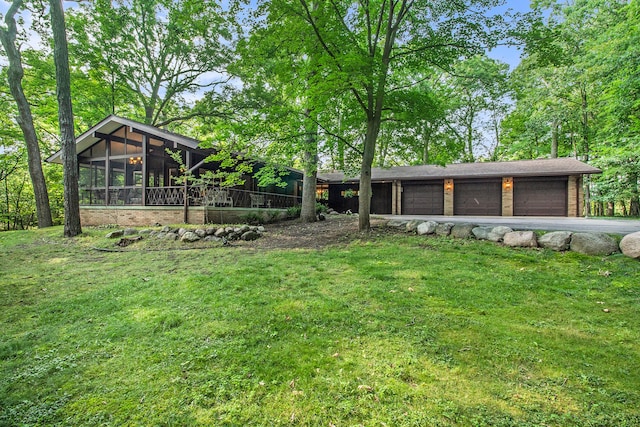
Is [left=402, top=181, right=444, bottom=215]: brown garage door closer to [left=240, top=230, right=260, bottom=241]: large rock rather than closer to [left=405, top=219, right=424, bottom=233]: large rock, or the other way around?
[left=405, top=219, right=424, bottom=233]: large rock

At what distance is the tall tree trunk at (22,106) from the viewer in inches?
434

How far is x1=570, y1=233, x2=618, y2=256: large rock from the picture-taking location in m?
4.68

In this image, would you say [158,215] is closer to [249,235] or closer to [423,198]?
[249,235]

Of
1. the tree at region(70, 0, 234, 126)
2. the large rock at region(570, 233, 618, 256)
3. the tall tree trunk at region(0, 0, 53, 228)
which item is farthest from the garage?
the tall tree trunk at region(0, 0, 53, 228)

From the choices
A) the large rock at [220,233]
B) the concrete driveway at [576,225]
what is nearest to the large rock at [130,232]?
the large rock at [220,233]

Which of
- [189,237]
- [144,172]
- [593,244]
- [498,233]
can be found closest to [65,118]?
[144,172]

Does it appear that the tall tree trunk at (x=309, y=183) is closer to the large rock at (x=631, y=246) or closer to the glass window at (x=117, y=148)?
the large rock at (x=631, y=246)

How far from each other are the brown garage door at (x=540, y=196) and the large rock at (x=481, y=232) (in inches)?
431

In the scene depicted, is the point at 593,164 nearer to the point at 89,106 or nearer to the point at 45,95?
the point at 89,106

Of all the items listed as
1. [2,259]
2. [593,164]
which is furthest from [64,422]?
[593,164]

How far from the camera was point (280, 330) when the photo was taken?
2.77 metres

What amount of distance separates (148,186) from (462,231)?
13274mm

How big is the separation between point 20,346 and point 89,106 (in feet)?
60.7

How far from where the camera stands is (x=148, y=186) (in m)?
13.1
